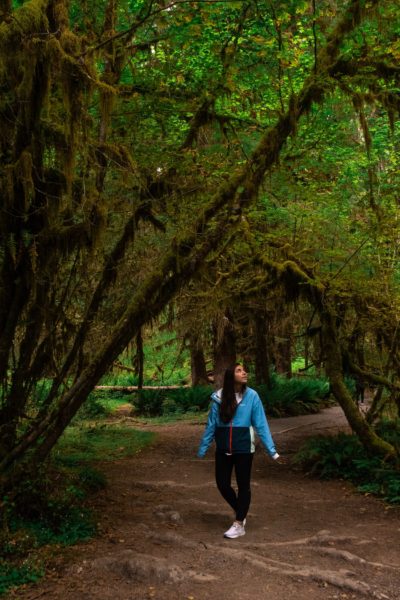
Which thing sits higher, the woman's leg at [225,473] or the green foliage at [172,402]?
the green foliage at [172,402]

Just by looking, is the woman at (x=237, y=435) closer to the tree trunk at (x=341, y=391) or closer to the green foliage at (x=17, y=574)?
the green foliage at (x=17, y=574)

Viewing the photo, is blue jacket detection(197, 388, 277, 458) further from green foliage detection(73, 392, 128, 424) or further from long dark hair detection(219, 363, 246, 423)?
green foliage detection(73, 392, 128, 424)

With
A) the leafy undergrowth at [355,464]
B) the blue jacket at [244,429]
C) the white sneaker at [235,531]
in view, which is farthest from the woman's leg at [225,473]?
the leafy undergrowth at [355,464]

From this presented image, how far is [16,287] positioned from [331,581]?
14.8 ft

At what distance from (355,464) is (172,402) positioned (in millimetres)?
11897

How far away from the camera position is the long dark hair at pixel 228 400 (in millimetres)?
6711

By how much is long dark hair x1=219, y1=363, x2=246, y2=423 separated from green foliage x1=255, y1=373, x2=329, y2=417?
43.1ft

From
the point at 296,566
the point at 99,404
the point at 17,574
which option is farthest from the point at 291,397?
the point at 17,574

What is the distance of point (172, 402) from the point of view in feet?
71.9

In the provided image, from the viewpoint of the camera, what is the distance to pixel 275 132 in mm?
6930

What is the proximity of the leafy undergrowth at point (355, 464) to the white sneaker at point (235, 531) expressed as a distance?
10.4 feet

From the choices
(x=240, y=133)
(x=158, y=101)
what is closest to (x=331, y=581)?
(x=158, y=101)

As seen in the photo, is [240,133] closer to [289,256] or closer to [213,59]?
[213,59]

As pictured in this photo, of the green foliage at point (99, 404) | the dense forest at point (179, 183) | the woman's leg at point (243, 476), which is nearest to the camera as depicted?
the dense forest at point (179, 183)
